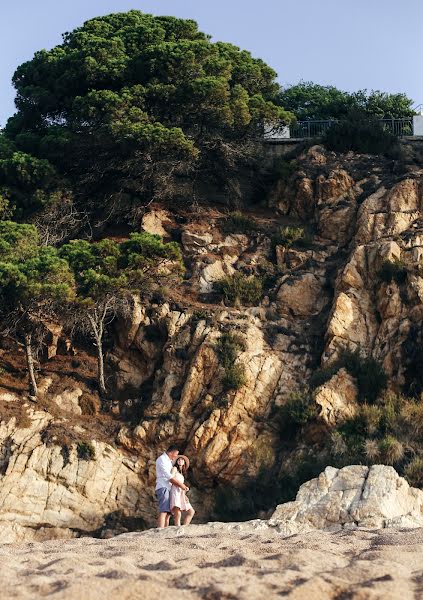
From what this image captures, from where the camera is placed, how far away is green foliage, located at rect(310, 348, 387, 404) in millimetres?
21328

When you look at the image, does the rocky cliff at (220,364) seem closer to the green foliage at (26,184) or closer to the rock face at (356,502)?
the green foliage at (26,184)

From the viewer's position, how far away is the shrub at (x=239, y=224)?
27.1 meters

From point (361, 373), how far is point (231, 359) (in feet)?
9.44

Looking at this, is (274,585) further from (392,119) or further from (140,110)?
(392,119)

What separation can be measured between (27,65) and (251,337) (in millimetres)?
13276

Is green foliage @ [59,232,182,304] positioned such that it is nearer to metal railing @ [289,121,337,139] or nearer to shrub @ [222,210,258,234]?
shrub @ [222,210,258,234]

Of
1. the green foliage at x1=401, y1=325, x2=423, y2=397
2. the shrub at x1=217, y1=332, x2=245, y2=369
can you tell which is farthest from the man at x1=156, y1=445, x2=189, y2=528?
the green foliage at x1=401, y1=325, x2=423, y2=397

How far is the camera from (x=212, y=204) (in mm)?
28656

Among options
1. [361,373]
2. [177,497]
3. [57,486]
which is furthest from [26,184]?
[177,497]

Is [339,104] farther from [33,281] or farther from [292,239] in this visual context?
[33,281]

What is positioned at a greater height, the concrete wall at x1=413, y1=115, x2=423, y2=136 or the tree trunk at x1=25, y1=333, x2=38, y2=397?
the concrete wall at x1=413, y1=115, x2=423, y2=136

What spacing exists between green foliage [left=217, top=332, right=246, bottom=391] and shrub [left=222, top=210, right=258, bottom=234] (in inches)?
199

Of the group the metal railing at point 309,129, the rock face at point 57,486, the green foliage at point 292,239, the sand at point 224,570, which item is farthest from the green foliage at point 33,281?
the metal railing at point 309,129

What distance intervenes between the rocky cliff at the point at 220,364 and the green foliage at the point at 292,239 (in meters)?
0.04
